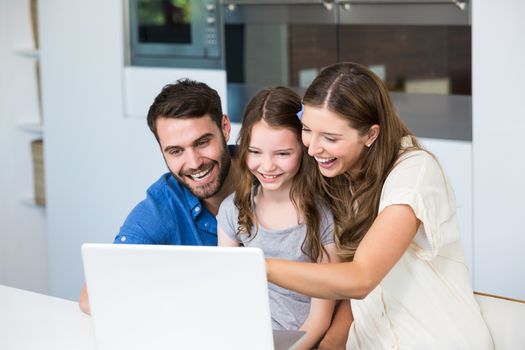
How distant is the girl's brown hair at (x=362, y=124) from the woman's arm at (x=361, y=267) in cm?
14

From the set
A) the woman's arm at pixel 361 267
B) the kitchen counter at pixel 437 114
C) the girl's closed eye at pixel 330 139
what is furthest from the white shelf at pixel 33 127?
the woman's arm at pixel 361 267

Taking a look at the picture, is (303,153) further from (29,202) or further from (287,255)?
(29,202)

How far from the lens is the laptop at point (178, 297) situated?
56.9 inches

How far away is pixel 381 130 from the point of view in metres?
1.80

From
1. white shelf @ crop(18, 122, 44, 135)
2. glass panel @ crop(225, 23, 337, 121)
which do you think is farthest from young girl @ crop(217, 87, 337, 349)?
white shelf @ crop(18, 122, 44, 135)

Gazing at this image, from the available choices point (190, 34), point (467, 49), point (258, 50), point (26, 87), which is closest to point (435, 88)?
point (467, 49)

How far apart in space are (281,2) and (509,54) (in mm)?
1000

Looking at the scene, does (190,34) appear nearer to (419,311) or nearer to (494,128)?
(494,128)

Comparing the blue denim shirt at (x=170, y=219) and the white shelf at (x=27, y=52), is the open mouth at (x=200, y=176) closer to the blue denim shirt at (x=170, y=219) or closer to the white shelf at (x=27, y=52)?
the blue denim shirt at (x=170, y=219)

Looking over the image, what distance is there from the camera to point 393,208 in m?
1.68

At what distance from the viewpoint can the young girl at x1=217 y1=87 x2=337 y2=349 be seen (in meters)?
1.92

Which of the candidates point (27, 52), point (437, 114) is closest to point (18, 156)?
point (27, 52)

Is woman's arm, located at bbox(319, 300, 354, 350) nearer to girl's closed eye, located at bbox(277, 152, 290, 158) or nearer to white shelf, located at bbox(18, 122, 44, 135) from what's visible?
girl's closed eye, located at bbox(277, 152, 290, 158)

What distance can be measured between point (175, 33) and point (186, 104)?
162 cm
